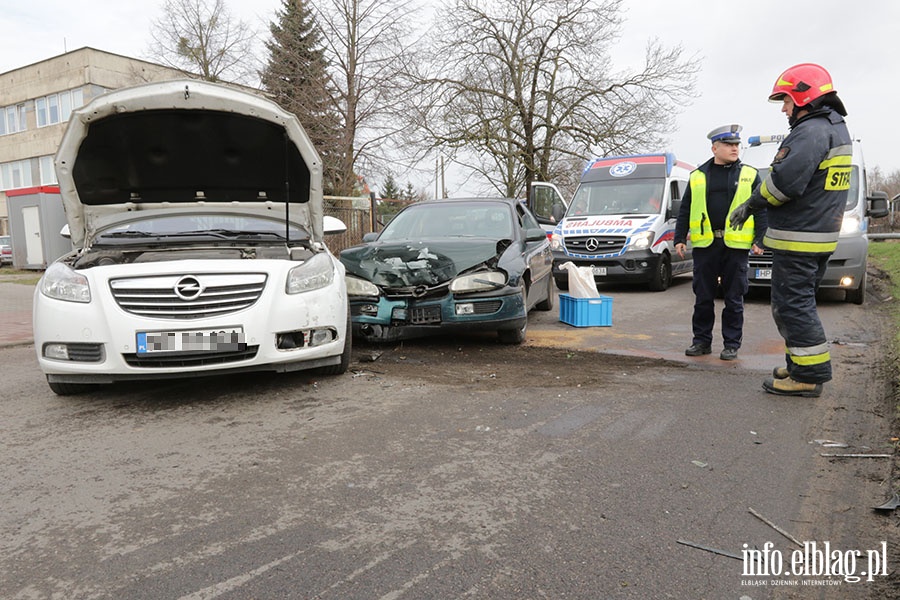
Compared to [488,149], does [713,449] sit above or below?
below

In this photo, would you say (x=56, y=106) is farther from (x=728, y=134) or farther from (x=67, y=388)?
(x=728, y=134)

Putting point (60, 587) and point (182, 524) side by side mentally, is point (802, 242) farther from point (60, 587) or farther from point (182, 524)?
point (60, 587)

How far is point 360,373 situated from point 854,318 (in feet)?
20.7

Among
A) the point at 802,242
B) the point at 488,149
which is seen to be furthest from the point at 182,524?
the point at 488,149

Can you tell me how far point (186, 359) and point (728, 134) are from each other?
461cm

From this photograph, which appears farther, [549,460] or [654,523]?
[549,460]

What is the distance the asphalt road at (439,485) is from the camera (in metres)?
2.16

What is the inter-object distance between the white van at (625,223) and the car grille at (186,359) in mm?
7674

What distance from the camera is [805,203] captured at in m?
4.20

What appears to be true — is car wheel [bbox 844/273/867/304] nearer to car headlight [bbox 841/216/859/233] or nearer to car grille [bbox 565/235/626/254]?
car headlight [bbox 841/216/859/233]

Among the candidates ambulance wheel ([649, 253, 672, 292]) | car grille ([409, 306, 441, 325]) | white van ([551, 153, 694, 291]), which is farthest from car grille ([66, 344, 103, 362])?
ambulance wheel ([649, 253, 672, 292])

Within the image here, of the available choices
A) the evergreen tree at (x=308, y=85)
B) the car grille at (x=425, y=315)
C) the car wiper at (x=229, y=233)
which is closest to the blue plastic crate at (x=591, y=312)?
the car grille at (x=425, y=315)

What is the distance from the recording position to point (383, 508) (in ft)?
8.77

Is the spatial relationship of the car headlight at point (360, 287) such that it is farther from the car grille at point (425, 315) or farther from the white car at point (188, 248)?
the white car at point (188, 248)
